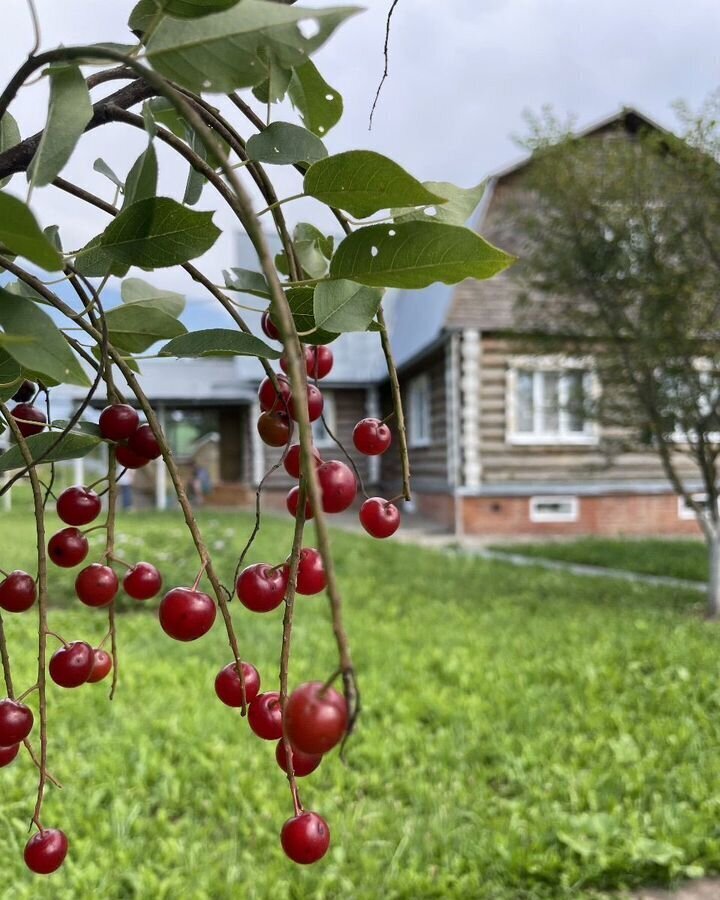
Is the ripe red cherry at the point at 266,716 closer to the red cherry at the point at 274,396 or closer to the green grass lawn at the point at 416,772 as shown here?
the red cherry at the point at 274,396

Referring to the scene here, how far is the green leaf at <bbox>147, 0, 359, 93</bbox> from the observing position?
0.39 metres

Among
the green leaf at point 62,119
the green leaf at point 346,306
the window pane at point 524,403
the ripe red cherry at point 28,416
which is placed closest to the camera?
the green leaf at point 62,119

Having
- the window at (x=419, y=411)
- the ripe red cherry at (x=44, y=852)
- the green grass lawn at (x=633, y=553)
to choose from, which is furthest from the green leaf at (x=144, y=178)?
the window at (x=419, y=411)

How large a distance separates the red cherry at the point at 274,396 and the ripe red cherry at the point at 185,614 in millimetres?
154

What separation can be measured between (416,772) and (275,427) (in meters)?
2.33

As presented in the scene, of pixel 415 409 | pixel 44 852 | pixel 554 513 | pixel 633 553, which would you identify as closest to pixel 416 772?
pixel 44 852

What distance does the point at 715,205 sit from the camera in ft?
16.0

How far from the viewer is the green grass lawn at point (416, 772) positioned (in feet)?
6.95

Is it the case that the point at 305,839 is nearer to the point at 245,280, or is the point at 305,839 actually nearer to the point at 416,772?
the point at 245,280

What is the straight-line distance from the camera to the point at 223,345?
555mm

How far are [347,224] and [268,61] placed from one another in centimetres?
12

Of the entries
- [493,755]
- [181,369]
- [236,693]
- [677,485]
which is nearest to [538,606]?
[677,485]

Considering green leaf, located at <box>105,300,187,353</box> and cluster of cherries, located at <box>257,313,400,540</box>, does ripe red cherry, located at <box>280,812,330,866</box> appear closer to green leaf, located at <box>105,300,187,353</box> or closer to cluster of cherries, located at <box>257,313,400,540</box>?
cluster of cherries, located at <box>257,313,400,540</box>

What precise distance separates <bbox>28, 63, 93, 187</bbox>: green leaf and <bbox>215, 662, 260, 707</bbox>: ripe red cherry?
328 millimetres
